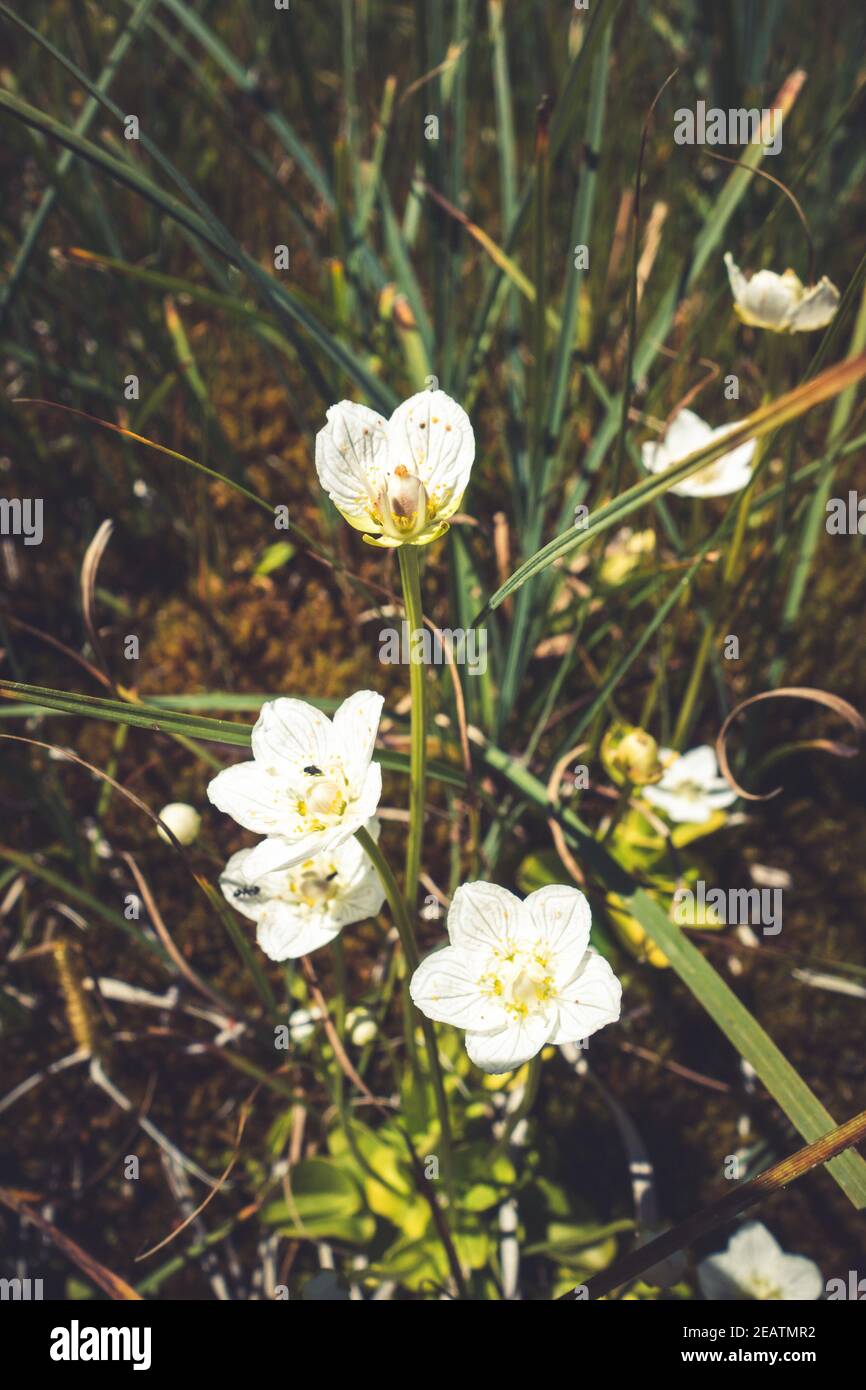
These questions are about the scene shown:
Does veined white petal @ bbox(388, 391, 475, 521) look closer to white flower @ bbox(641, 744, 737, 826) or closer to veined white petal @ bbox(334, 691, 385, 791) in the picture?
veined white petal @ bbox(334, 691, 385, 791)

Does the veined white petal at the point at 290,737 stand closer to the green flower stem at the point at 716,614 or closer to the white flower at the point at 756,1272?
the green flower stem at the point at 716,614

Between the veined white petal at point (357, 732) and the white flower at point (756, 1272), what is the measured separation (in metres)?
1.00

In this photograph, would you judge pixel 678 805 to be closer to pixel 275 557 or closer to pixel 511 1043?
pixel 511 1043

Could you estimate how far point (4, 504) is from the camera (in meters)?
2.11

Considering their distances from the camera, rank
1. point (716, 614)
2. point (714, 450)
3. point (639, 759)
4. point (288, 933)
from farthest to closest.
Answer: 1. point (716, 614)
2. point (639, 759)
3. point (288, 933)
4. point (714, 450)

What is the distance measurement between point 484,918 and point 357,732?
281 millimetres

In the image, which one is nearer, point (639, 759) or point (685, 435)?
point (639, 759)

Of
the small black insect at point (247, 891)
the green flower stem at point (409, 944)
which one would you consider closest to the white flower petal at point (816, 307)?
the green flower stem at point (409, 944)

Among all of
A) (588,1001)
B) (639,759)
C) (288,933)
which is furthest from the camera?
(639,759)

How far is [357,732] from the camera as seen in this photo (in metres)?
0.95

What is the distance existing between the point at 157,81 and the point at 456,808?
237 cm

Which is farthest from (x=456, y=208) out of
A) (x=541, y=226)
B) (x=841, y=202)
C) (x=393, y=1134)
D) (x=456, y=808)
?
(x=393, y=1134)

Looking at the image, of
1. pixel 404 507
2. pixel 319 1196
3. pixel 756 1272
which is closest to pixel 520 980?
pixel 404 507

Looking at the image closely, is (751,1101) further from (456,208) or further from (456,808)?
(456,208)
